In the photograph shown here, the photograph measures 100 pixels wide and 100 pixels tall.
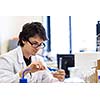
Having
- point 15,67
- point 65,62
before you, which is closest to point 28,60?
point 15,67

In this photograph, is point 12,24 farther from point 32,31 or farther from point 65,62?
point 65,62

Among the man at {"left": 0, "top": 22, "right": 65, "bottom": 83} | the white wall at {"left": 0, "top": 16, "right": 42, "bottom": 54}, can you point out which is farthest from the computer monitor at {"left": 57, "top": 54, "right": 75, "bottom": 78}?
the white wall at {"left": 0, "top": 16, "right": 42, "bottom": 54}

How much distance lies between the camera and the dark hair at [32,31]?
109 cm

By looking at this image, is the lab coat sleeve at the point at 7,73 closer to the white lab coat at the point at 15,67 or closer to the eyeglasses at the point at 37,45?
the white lab coat at the point at 15,67

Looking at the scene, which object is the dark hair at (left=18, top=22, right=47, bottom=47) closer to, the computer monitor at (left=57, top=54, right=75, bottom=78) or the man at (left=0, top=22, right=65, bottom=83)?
the man at (left=0, top=22, right=65, bottom=83)

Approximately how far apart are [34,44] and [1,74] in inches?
8.5

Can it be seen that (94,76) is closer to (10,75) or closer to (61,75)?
(61,75)

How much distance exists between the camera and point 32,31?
1090 millimetres

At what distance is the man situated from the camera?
1098 millimetres

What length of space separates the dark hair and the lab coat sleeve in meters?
0.12

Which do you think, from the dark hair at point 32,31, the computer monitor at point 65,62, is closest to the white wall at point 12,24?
the dark hair at point 32,31

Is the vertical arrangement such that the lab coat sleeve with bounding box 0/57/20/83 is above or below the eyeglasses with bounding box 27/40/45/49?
below

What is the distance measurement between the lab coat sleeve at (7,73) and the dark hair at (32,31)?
0.38ft

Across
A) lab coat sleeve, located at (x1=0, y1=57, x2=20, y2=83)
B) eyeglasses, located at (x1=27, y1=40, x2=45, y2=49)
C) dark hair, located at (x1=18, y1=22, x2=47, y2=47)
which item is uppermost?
dark hair, located at (x1=18, y1=22, x2=47, y2=47)
